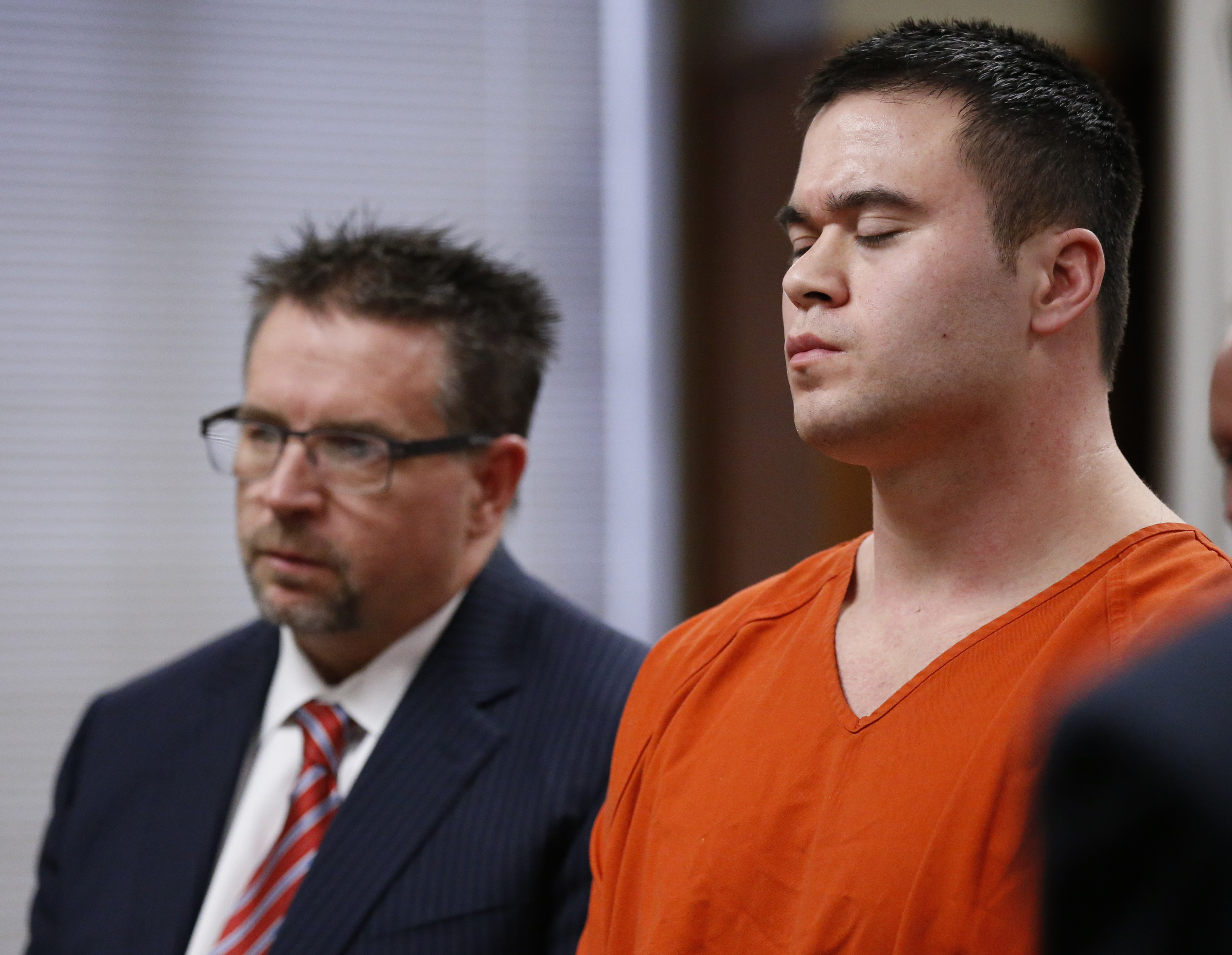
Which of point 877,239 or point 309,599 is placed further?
point 309,599

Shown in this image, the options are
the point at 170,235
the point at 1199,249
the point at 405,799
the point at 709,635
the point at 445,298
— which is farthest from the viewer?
the point at 170,235

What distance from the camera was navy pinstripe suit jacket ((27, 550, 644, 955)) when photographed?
1384 millimetres

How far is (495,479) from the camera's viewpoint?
169cm

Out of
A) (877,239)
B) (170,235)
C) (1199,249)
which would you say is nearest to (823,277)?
(877,239)

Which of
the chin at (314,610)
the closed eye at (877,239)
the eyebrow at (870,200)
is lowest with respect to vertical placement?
the chin at (314,610)

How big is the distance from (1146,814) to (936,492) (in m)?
0.68

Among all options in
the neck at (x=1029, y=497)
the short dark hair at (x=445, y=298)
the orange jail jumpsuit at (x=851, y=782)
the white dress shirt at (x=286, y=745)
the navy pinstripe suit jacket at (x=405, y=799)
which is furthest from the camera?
the short dark hair at (x=445, y=298)

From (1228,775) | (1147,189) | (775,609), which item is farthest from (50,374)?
(1228,775)

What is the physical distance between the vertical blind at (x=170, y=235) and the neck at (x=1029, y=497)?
1632 millimetres

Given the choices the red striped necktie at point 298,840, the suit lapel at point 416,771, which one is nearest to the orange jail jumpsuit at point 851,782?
the suit lapel at point 416,771

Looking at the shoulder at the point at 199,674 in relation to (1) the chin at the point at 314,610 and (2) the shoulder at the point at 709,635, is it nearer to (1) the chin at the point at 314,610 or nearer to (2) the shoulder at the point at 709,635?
(1) the chin at the point at 314,610

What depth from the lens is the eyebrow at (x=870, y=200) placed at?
3.07 feet

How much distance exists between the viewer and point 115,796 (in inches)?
64.8

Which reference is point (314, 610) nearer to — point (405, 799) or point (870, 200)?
point (405, 799)
